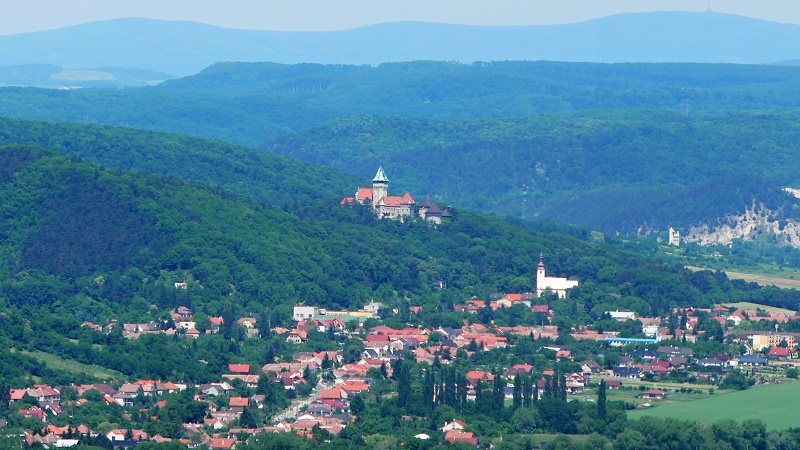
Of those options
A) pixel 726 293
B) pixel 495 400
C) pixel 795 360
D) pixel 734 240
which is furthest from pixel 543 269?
pixel 734 240

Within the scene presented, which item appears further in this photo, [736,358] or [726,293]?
[726,293]

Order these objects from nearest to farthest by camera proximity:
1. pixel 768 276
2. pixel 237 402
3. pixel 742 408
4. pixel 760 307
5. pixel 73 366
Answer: pixel 237 402 < pixel 742 408 < pixel 73 366 < pixel 760 307 < pixel 768 276

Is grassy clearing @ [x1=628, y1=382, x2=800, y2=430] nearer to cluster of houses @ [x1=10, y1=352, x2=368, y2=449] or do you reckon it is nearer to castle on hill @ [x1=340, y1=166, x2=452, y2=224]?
cluster of houses @ [x1=10, y1=352, x2=368, y2=449]

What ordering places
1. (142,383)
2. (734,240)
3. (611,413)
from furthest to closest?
(734,240) → (142,383) → (611,413)

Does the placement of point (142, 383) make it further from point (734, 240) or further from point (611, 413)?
point (734, 240)

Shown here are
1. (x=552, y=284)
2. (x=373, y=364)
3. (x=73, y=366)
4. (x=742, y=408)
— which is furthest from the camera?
(x=552, y=284)

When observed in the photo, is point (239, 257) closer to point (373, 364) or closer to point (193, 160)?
point (373, 364)

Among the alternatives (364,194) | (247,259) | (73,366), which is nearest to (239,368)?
(73,366)
